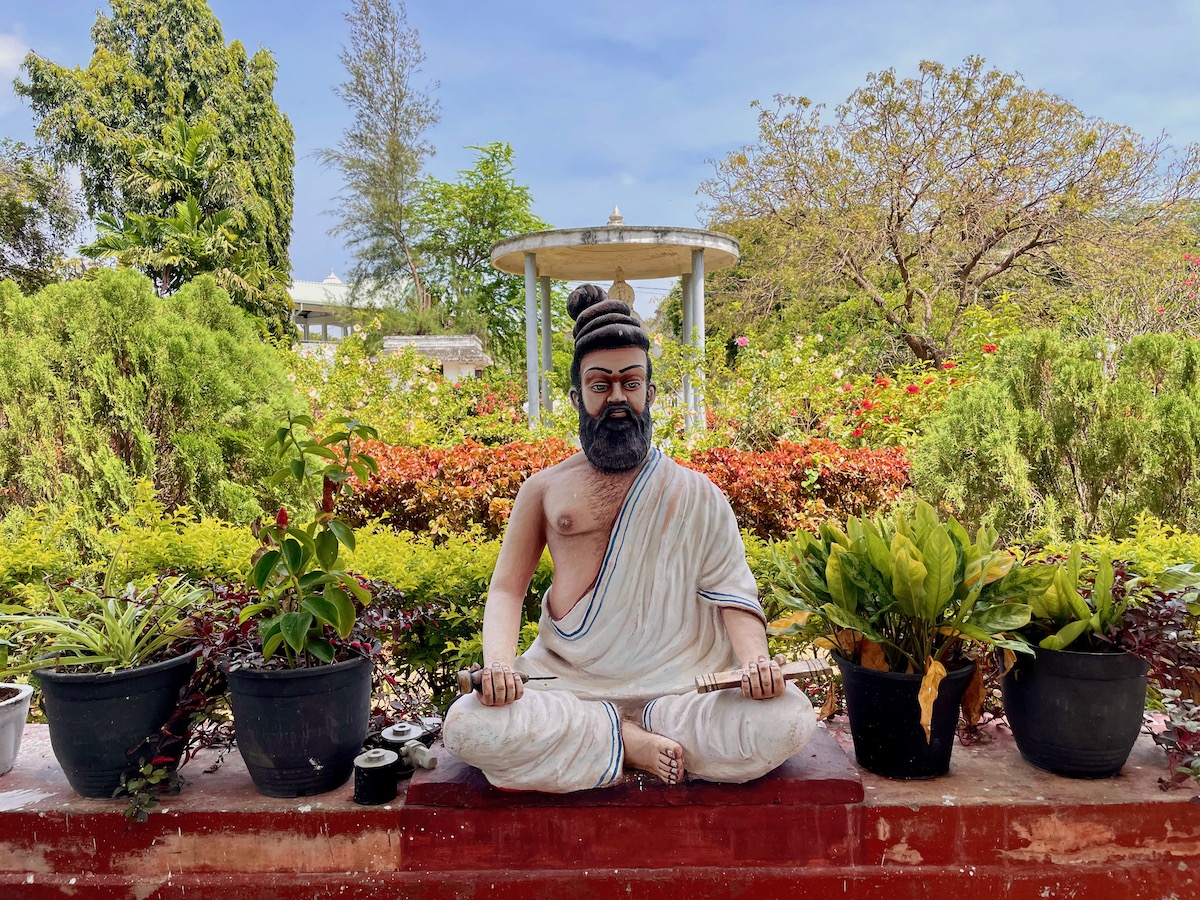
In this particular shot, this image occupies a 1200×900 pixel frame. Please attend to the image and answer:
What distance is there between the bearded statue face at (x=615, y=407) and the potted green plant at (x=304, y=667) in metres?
0.60

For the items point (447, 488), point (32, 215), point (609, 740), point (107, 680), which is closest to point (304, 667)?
point (107, 680)

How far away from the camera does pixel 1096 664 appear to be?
209cm

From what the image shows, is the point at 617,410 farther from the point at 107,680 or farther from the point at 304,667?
the point at 107,680

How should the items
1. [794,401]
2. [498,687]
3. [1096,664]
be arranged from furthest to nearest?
[794,401]
[1096,664]
[498,687]

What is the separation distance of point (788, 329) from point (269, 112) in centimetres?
1786

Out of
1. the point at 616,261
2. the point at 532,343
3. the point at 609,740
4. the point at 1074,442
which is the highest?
the point at 616,261

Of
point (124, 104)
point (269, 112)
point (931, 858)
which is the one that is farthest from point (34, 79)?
point (931, 858)

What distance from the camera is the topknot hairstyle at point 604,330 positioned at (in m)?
2.24

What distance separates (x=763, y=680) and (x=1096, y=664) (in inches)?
35.1

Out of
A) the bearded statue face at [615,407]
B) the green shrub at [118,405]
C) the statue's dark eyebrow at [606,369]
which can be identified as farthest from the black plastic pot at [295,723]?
the green shrub at [118,405]

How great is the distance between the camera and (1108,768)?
216 centimetres

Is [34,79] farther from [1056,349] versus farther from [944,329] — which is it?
[1056,349]

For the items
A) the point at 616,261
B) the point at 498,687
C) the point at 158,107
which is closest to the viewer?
the point at 498,687

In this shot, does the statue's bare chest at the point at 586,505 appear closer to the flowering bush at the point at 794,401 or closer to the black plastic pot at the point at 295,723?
the black plastic pot at the point at 295,723
